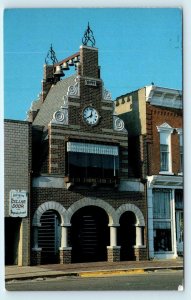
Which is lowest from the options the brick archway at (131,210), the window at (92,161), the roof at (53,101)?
the brick archway at (131,210)

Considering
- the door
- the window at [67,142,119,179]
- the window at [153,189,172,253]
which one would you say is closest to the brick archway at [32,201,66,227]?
the window at [67,142,119,179]

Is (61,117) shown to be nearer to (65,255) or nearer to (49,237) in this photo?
(49,237)

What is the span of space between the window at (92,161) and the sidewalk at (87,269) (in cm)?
200

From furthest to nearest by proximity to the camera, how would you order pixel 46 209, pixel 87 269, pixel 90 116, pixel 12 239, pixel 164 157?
pixel 164 157
pixel 90 116
pixel 46 209
pixel 12 239
pixel 87 269

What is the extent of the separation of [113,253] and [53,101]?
377 cm

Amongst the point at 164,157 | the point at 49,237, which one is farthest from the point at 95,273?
the point at 164,157

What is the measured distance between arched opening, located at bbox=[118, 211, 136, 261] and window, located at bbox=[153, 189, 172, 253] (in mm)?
510

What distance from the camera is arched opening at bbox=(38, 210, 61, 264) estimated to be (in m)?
16.1

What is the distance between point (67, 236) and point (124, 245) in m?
1.30

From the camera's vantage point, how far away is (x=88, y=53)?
16.1 meters

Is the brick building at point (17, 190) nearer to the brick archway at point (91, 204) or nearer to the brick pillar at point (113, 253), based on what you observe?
the brick archway at point (91, 204)

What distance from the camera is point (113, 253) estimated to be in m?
16.4

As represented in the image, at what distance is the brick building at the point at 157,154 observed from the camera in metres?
16.7

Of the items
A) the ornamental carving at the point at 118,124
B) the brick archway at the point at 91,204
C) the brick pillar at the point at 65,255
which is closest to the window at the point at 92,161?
the ornamental carving at the point at 118,124
